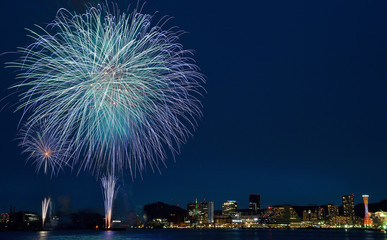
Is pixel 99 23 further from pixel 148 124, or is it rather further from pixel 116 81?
pixel 148 124

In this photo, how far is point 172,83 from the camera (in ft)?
108

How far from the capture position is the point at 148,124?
1334 inches

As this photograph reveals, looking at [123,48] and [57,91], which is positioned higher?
[123,48]

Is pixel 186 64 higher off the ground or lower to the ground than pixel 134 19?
lower

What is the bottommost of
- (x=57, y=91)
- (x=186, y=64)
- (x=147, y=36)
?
(x=57, y=91)

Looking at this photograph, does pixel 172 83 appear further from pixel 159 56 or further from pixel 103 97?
pixel 103 97

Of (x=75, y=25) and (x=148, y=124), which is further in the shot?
(x=148, y=124)

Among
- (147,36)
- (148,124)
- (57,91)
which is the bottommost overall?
(148,124)

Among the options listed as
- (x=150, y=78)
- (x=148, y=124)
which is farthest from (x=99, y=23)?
(x=148, y=124)

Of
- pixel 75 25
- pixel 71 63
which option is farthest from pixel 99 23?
pixel 71 63

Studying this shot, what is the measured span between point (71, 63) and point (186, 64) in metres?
9.07

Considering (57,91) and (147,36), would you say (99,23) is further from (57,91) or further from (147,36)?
(57,91)

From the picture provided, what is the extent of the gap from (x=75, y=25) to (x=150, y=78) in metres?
7.17

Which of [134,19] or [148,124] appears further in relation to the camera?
[148,124]
